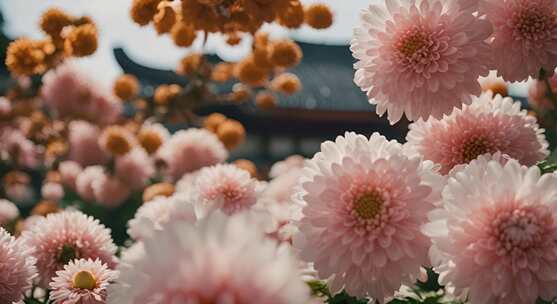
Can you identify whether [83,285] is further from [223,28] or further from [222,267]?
[223,28]

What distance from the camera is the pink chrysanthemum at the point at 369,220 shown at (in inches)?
22.3

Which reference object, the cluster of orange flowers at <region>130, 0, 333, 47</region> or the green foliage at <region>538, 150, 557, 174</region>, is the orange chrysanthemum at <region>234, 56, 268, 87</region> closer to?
the cluster of orange flowers at <region>130, 0, 333, 47</region>

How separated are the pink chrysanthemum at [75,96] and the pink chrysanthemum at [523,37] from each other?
5.11 feet

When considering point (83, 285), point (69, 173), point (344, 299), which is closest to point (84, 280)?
point (83, 285)

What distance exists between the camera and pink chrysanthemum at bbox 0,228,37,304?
67 centimetres

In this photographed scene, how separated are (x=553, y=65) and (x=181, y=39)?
0.63 metres

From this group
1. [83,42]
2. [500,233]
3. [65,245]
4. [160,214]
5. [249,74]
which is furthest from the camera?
[249,74]

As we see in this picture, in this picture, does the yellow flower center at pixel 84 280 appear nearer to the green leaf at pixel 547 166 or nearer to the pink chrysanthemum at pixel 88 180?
the green leaf at pixel 547 166

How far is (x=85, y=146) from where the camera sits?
195cm

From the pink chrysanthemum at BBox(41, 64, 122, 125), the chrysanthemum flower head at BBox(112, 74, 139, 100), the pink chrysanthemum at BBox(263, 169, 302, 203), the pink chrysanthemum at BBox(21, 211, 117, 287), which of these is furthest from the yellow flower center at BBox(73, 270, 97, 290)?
the pink chrysanthemum at BBox(41, 64, 122, 125)

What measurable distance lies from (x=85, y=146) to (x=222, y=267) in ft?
5.52

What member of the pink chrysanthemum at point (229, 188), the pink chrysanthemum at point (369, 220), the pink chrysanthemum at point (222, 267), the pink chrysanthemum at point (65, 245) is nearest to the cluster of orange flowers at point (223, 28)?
the pink chrysanthemum at point (229, 188)

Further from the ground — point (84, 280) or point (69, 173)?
point (69, 173)

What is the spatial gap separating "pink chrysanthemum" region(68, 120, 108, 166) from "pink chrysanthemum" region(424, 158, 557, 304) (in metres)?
1.56
